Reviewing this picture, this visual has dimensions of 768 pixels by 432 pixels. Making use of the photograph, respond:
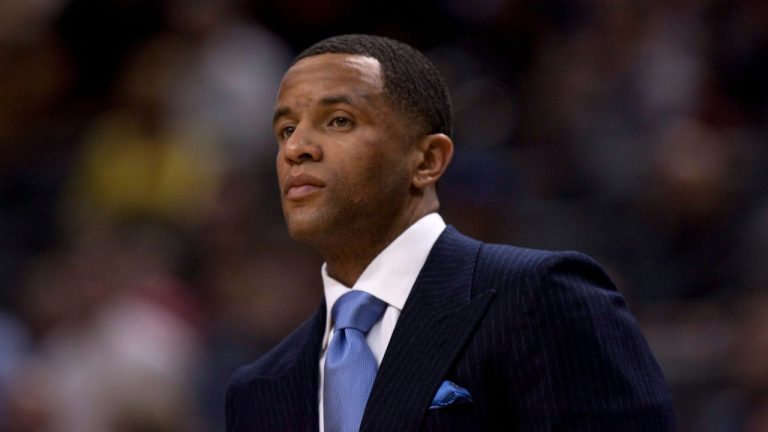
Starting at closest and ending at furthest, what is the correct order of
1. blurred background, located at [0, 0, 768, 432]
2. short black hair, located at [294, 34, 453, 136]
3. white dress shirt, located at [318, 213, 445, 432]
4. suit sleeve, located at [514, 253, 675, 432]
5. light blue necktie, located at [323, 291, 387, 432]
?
suit sleeve, located at [514, 253, 675, 432], light blue necktie, located at [323, 291, 387, 432], white dress shirt, located at [318, 213, 445, 432], short black hair, located at [294, 34, 453, 136], blurred background, located at [0, 0, 768, 432]

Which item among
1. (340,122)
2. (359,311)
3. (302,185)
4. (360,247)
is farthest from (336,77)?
(359,311)

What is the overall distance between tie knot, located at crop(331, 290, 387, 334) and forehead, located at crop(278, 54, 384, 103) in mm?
420

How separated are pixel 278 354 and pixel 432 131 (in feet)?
1.99

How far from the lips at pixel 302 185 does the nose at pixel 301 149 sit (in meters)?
0.03

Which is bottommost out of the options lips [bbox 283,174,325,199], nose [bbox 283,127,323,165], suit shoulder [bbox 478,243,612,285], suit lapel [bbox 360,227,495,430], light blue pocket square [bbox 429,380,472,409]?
light blue pocket square [bbox 429,380,472,409]

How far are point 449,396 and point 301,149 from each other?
24.8 inches

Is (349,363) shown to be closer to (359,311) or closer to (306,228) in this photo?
(359,311)

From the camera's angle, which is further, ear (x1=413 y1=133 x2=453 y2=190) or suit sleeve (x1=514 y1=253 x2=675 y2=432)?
ear (x1=413 y1=133 x2=453 y2=190)

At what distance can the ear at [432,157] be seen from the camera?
2922 mm

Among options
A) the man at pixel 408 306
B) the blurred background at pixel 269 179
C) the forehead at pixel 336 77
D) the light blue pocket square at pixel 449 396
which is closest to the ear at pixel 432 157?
the man at pixel 408 306

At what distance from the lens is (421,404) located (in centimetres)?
251

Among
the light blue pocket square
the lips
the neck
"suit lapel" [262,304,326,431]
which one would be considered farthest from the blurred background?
the light blue pocket square

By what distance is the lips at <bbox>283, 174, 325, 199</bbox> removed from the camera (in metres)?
2.80

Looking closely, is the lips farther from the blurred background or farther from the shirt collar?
the blurred background
